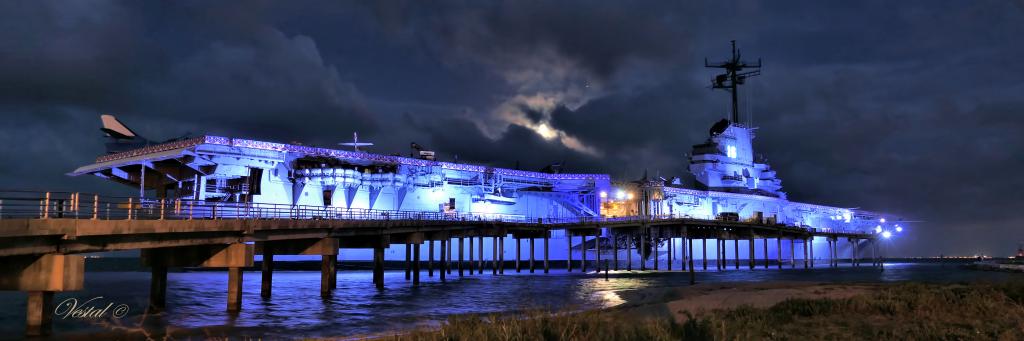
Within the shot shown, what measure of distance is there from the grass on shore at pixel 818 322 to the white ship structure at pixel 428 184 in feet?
83.9

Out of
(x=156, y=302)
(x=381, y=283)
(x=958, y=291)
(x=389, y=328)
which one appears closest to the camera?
(x=958, y=291)

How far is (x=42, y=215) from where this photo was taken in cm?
2248

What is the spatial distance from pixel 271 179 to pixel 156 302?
33.3 m

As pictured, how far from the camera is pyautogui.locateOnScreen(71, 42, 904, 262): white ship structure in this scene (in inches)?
2331

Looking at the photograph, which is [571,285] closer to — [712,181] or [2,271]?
[2,271]

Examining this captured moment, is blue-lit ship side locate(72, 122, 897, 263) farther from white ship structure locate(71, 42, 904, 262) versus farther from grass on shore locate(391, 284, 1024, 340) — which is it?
grass on shore locate(391, 284, 1024, 340)

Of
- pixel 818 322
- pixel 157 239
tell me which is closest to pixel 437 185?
pixel 157 239

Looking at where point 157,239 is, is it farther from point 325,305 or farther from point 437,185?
point 437,185

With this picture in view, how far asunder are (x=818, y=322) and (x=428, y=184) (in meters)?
56.3

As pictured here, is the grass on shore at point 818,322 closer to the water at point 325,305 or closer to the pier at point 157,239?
the water at point 325,305

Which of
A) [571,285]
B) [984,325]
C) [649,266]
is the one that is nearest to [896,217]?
[649,266]

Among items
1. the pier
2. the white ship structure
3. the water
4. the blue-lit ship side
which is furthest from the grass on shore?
the blue-lit ship side

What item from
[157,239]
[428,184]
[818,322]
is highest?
[428,184]

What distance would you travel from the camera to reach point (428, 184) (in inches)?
2817
